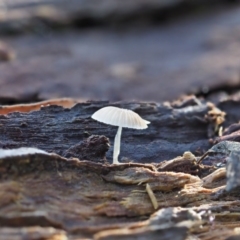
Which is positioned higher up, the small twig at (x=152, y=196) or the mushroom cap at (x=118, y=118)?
the mushroom cap at (x=118, y=118)

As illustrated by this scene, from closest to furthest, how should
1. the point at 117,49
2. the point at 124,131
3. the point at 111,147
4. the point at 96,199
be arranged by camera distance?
the point at 96,199, the point at 111,147, the point at 124,131, the point at 117,49

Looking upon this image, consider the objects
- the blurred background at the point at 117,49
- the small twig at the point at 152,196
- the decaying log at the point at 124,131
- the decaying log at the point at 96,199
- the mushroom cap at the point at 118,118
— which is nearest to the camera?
the decaying log at the point at 96,199

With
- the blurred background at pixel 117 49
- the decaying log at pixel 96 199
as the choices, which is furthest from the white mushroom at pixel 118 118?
the blurred background at pixel 117 49

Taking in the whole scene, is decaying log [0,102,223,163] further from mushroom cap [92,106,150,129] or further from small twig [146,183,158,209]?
small twig [146,183,158,209]

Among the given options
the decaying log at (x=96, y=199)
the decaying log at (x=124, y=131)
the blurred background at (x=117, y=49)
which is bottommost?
the decaying log at (x=96, y=199)

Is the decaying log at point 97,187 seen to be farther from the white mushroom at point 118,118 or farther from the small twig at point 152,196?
the white mushroom at point 118,118

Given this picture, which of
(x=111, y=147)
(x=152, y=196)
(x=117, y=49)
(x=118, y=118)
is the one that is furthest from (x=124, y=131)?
(x=117, y=49)

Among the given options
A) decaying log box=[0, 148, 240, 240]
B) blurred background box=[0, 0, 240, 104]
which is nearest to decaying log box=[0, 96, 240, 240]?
decaying log box=[0, 148, 240, 240]

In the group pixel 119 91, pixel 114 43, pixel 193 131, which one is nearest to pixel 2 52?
pixel 119 91

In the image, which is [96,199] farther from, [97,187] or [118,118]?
[118,118]

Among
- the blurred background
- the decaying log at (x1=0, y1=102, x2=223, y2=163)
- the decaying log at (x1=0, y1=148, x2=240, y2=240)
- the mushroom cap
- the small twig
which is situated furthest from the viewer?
the blurred background
